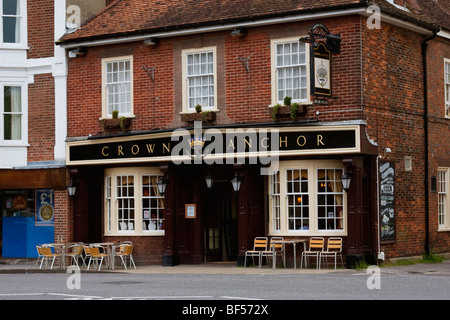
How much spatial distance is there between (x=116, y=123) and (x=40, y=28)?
13.3 ft

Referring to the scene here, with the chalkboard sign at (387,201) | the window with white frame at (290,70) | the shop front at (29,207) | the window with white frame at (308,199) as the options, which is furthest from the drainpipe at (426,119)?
the shop front at (29,207)

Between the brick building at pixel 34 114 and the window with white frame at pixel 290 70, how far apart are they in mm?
6968

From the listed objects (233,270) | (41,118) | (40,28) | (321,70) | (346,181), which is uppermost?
(40,28)

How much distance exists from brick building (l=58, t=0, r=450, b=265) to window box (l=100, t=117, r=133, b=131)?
0.03 m

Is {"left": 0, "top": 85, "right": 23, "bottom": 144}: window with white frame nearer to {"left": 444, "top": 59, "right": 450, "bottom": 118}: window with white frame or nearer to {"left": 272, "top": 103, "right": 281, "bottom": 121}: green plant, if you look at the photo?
{"left": 272, "top": 103, "right": 281, "bottom": 121}: green plant

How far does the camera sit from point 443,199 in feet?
90.1

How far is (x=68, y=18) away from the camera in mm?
28156

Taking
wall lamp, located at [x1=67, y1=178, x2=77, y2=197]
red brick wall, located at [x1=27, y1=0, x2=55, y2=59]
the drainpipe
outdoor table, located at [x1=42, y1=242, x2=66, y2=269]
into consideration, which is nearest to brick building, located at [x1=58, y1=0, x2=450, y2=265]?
the drainpipe

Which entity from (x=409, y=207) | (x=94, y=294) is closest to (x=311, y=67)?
(x=409, y=207)

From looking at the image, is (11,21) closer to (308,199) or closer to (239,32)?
(239,32)

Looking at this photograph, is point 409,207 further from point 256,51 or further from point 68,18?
point 68,18

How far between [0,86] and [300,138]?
9928 mm

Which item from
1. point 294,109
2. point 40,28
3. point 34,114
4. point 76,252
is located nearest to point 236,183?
point 294,109

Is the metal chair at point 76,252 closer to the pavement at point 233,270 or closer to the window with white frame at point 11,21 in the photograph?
the pavement at point 233,270
